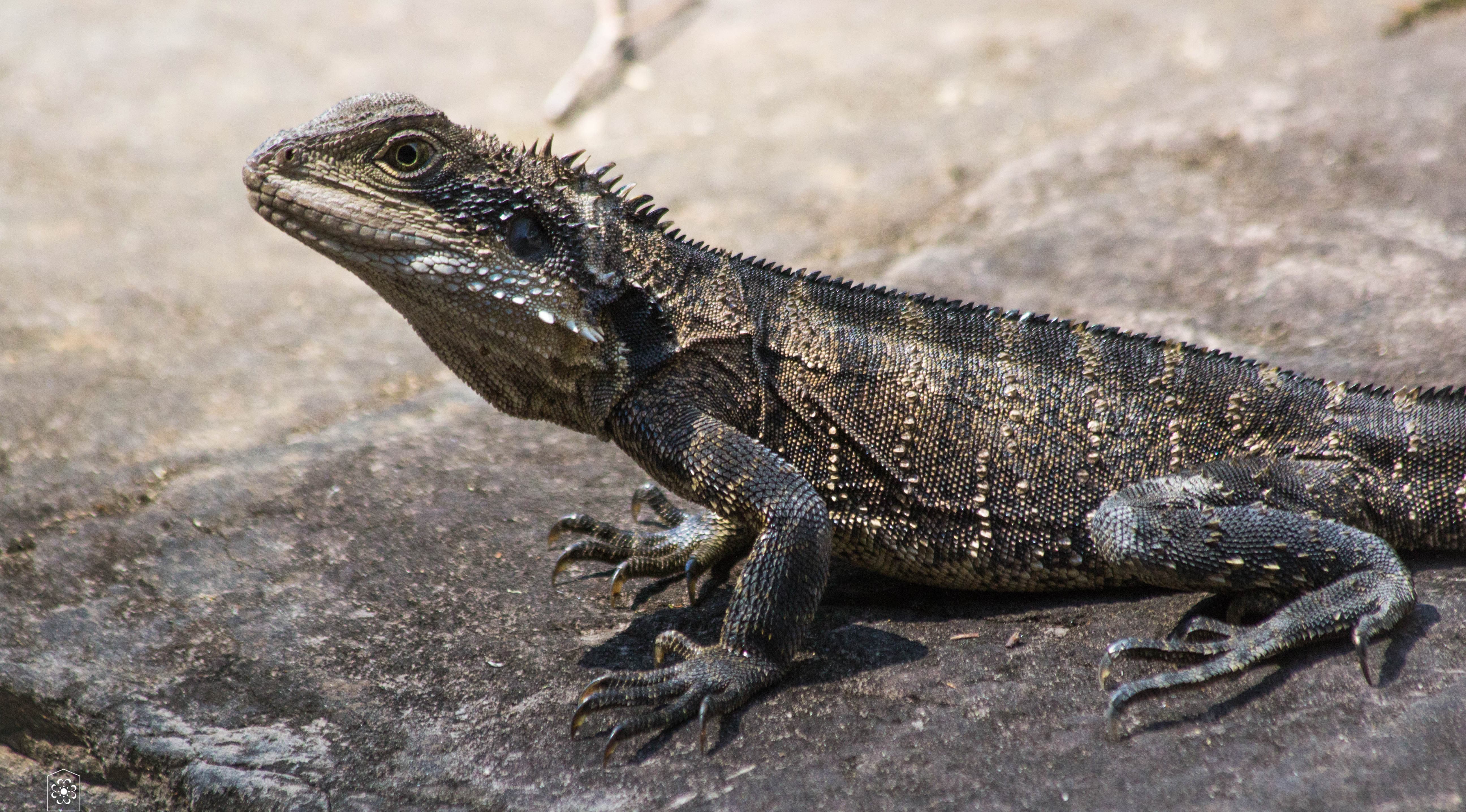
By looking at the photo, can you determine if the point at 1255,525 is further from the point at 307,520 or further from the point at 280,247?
the point at 280,247

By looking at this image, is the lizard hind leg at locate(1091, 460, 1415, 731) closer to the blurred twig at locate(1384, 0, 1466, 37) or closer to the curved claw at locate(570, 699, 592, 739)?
the curved claw at locate(570, 699, 592, 739)

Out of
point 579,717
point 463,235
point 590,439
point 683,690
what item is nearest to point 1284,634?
point 683,690

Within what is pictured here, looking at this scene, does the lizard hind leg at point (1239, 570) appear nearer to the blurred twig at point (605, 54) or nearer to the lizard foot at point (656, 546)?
the lizard foot at point (656, 546)

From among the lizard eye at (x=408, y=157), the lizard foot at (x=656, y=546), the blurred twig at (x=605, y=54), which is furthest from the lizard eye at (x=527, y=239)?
the blurred twig at (x=605, y=54)

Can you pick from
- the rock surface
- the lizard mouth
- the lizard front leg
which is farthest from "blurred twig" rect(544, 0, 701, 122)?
the lizard front leg

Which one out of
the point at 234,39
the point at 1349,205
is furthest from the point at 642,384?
the point at 234,39

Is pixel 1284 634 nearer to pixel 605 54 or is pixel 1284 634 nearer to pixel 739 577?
pixel 739 577
